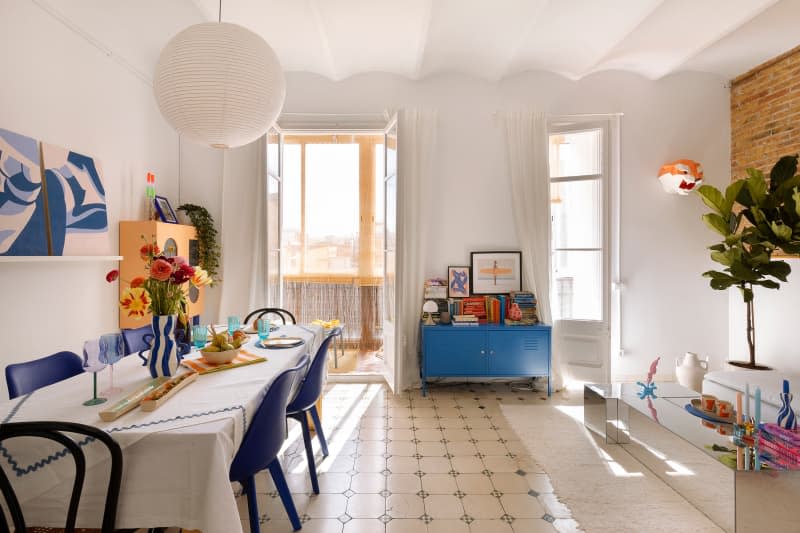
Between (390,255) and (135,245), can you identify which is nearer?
(135,245)

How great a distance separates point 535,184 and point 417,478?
9.67 feet

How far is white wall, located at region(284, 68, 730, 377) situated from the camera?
14.0 ft

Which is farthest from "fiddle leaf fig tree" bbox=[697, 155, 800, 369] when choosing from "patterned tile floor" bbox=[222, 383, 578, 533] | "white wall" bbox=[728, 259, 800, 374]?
"patterned tile floor" bbox=[222, 383, 578, 533]

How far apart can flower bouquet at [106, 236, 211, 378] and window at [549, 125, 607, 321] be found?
3.51 meters

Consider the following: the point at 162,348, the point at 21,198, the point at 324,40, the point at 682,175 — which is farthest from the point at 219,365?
the point at 682,175

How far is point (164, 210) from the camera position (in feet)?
11.9

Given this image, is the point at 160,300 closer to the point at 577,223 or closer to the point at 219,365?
the point at 219,365

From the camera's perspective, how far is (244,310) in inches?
162

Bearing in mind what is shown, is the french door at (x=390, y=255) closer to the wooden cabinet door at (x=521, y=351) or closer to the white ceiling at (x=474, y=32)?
the white ceiling at (x=474, y=32)

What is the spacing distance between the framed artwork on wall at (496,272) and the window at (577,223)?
382 mm

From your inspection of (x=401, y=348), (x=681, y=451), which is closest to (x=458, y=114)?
(x=401, y=348)

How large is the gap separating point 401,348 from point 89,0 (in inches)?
137

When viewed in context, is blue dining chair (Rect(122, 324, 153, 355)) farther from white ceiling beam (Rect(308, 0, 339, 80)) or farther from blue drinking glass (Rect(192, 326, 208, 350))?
white ceiling beam (Rect(308, 0, 339, 80))

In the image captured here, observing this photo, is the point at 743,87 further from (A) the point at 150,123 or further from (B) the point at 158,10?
(A) the point at 150,123
